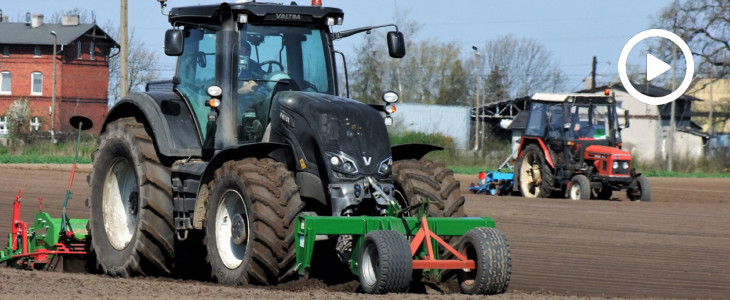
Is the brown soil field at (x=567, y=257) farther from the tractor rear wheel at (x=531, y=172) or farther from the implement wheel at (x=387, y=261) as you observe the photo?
the tractor rear wheel at (x=531, y=172)

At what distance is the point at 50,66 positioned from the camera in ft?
214

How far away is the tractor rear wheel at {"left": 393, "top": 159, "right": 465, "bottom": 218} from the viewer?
8.62 metres

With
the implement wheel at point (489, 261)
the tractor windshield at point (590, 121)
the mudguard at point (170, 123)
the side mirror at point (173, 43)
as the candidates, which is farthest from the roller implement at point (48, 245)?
the tractor windshield at point (590, 121)

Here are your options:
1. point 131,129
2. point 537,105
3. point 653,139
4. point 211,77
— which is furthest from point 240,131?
point 653,139

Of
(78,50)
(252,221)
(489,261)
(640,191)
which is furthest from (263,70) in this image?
(78,50)

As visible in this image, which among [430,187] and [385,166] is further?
[430,187]

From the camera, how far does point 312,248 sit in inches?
308

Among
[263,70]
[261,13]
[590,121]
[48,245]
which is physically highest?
[261,13]

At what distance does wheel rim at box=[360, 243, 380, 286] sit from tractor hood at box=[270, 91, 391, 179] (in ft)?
2.55

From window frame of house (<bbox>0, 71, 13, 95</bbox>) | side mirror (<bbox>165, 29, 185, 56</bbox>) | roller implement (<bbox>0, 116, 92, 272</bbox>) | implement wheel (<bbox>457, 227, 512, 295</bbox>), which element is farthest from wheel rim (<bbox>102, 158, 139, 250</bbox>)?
window frame of house (<bbox>0, 71, 13, 95</bbox>)

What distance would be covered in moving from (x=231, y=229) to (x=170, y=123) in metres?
1.49

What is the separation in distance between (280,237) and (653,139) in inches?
2136

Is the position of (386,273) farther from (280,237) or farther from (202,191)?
(202,191)

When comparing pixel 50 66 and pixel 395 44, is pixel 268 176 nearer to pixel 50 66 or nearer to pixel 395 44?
pixel 395 44
